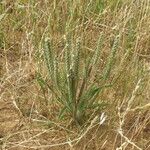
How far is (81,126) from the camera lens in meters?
1.53

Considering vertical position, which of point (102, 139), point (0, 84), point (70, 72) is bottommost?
point (102, 139)

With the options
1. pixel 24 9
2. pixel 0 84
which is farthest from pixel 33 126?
pixel 24 9

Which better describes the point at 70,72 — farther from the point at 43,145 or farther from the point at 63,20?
the point at 63,20

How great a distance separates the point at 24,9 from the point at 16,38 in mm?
166

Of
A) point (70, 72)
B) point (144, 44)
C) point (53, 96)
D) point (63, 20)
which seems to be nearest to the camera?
point (70, 72)

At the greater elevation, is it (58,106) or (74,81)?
(74,81)

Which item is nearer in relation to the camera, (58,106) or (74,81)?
(74,81)

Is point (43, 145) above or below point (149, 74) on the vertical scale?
below

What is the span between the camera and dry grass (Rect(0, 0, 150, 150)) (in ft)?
4.91

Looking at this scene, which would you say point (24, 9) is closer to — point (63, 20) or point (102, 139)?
point (63, 20)

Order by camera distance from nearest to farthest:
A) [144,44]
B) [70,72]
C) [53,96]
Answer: [70,72], [53,96], [144,44]

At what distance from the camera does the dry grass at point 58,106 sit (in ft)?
4.91

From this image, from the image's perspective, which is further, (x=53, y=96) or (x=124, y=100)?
(x=53, y=96)

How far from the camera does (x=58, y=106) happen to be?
5.32 ft
